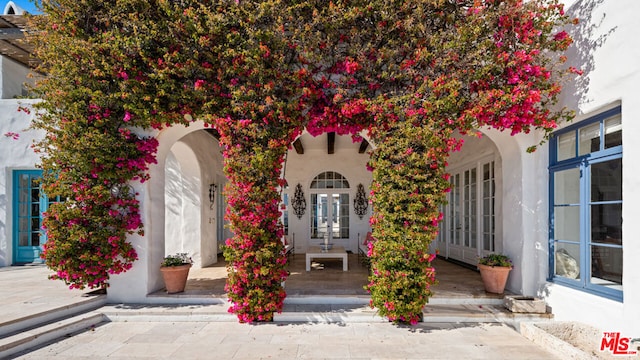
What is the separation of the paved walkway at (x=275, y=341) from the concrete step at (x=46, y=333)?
12cm

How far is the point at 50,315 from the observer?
12.7ft

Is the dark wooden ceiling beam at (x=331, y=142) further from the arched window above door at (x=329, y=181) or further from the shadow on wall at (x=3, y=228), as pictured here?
the shadow on wall at (x=3, y=228)

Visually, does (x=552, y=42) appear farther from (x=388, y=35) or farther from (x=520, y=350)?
(x=520, y=350)

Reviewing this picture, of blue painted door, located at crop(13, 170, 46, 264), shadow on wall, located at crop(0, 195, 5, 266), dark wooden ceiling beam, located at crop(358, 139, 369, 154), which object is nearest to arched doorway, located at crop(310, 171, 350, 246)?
dark wooden ceiling beam, located at crop(358, 139, 369, 154)

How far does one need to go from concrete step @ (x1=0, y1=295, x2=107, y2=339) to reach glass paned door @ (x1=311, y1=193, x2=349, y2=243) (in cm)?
544

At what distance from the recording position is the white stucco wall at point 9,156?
21.6 ft

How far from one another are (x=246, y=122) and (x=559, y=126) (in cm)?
389

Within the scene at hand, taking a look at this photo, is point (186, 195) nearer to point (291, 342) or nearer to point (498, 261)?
point (291, 342)

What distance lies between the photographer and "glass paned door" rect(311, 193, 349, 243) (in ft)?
29.7

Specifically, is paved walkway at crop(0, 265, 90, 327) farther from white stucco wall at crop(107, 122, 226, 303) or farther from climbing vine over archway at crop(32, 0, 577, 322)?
white stucco wall at crop(107, 122, 226, 303)

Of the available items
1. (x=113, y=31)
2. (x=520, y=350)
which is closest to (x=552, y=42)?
(x=520, y=350)

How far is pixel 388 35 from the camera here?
4.09m

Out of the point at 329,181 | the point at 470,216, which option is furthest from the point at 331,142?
the point at 470,216

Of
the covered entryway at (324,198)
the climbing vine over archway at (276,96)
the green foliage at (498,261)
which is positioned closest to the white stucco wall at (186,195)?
the climbing vine over archway at (276,96)
